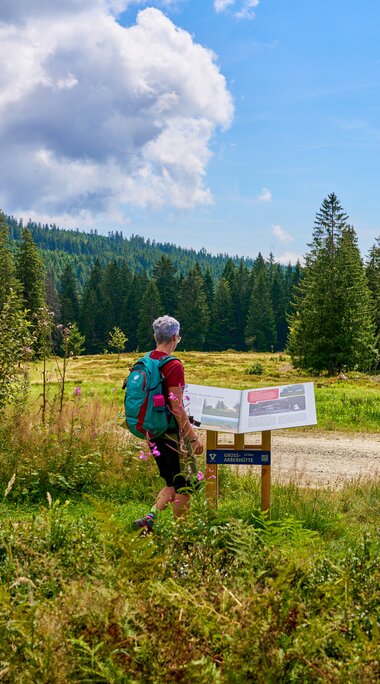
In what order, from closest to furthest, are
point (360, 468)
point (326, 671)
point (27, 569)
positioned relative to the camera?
point (326, 671) → point (27, 569) → point (360, 468)

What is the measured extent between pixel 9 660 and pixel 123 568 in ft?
2.48

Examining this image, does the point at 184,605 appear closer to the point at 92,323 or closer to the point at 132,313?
the point at 92,323

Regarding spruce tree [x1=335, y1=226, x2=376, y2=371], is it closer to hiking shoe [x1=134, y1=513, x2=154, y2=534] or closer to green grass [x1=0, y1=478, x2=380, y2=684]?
hiking shoe [x1=134, y1=513, x2=154, y2=534]

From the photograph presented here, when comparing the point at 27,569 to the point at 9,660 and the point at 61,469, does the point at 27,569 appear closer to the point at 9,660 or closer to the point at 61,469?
the point at 9,660

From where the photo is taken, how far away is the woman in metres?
4.93

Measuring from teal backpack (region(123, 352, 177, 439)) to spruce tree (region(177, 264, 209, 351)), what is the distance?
77.9 meters

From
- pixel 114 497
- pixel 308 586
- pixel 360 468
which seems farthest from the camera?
pixel 360 468

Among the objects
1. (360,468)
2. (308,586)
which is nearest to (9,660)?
(308,586)

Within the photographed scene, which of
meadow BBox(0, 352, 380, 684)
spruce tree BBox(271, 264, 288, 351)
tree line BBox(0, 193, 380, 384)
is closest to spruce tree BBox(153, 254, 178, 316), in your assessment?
tree line BBox(0, 193, 380, 384)

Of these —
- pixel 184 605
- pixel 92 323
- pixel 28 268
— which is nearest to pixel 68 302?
pixel 92 323

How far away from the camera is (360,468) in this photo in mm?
10047

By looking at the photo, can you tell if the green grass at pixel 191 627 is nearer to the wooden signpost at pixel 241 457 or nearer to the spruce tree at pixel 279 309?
the wooden signpost at pixel 241 457

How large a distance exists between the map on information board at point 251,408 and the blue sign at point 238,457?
24 centimetres

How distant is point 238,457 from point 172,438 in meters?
0.89
